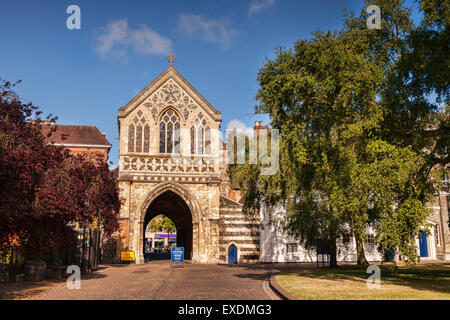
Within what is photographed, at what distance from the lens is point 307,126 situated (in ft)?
56.9

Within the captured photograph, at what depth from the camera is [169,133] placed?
108 ft

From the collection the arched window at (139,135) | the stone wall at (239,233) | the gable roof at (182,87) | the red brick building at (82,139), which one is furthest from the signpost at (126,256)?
the gable roof at (182,87)

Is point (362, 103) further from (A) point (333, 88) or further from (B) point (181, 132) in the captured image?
(B) point (181, 132)

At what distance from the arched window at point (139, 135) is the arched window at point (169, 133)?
1.11 m

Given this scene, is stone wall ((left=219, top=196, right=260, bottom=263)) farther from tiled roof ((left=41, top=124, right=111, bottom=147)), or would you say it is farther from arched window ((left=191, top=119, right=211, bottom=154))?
tiled roof ((left=41, top=124, right=111, bottom=147))

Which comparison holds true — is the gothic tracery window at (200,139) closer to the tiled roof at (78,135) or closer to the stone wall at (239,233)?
the stone wall at (239,233)

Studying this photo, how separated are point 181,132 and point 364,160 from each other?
20290 millimetres

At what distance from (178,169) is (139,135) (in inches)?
161

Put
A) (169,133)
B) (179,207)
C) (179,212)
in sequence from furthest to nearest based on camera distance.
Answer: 1. (179,212)
2. (179,207)
3. (169,133)

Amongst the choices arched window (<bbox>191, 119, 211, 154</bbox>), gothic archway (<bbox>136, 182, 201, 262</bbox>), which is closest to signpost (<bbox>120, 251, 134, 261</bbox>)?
gothic archway (<bbox>136, 182, 201, 262</bbox>)

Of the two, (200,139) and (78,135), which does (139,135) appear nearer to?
(200,139)

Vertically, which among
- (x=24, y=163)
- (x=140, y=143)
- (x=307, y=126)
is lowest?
(x=24, y=163)

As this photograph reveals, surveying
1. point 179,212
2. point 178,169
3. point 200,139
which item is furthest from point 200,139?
point 179,212
